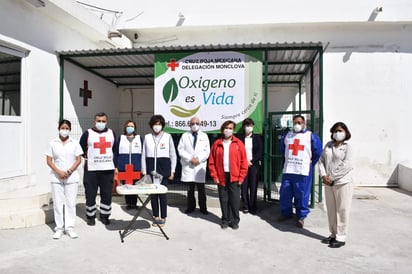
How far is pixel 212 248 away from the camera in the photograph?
4125mm

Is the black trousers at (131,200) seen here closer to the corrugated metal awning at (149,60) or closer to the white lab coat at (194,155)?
the white lab coat at (194,155)

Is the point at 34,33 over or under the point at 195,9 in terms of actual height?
under

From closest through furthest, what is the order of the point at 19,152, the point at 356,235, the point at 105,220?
the point at 356,235, the point at 105,220, the point at 19,152

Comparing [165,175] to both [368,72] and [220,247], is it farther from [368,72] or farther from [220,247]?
[368,72]

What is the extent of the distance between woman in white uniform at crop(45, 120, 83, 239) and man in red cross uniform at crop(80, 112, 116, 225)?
0.24 metres

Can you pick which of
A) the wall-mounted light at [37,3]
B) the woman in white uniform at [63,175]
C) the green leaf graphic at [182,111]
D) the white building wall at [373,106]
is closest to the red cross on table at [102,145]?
the woman in white uniform at [63,175]

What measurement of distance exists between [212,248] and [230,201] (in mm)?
920

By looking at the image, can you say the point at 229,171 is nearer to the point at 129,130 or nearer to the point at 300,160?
the point at 300,160

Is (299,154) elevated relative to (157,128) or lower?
lower

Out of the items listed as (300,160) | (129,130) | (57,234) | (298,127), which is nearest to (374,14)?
(298,127)

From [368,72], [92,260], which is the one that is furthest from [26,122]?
[368,72]

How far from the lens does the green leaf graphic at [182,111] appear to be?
6.27 m

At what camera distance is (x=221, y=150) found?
4.88 m

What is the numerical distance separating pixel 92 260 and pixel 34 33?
4.69 m
